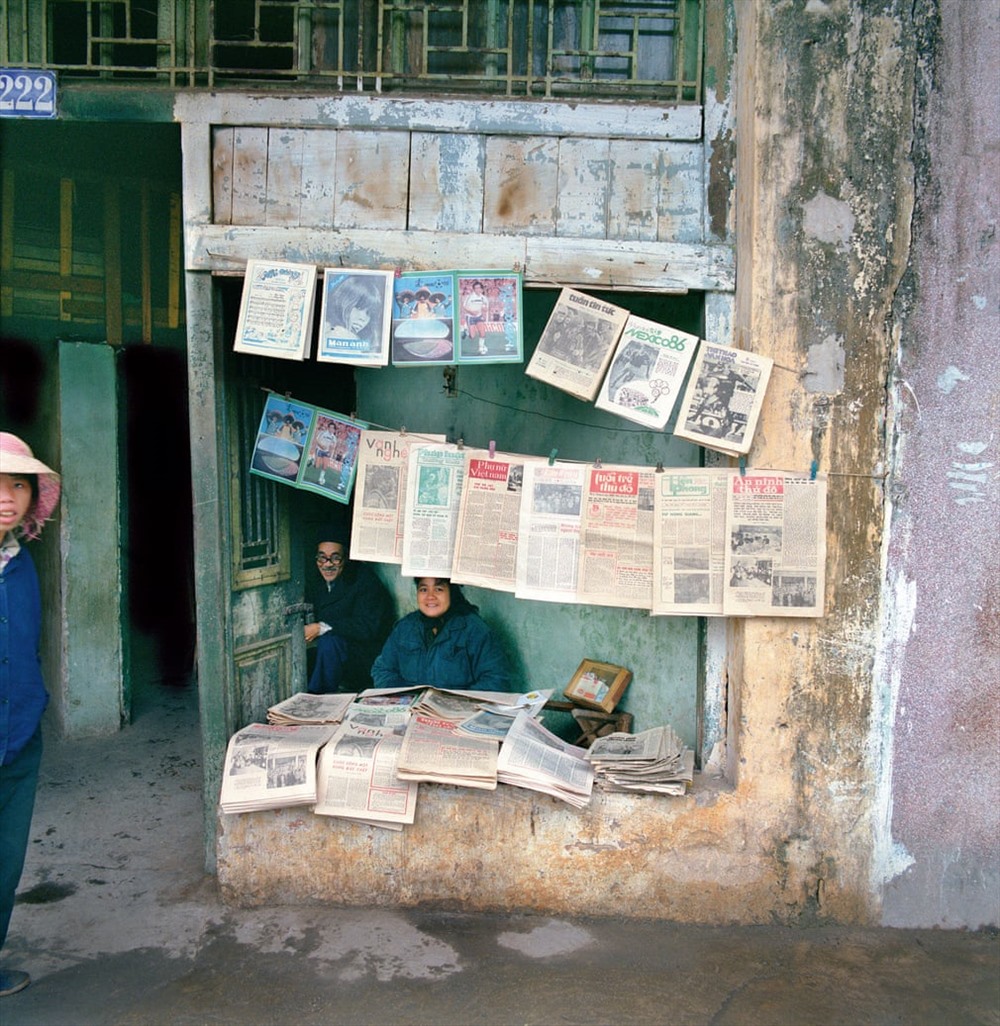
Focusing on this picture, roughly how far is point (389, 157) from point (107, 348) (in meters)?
2.75

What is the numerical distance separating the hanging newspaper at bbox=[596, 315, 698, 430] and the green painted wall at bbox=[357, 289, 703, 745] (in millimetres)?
544

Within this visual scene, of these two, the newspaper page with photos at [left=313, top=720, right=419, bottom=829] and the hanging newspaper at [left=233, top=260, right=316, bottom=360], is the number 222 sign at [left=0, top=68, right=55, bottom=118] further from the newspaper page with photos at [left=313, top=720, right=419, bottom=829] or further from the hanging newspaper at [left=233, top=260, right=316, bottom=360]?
the newspaper page with photos at [left=313, top=720, right=419, bottom=829]

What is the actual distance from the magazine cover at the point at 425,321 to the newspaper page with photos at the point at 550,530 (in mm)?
574

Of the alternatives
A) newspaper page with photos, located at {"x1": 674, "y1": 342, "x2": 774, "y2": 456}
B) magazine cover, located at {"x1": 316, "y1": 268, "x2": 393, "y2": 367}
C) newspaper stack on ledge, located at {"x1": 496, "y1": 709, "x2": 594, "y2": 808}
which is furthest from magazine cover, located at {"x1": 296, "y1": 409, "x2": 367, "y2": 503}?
newspaper page with photos, located at {"x1": 674, "y1": 342, "x2": 774, "y2": 456}

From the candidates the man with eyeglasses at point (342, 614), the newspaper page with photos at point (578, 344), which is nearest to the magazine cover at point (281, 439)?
the newspaper page with photos at point (578, 344)

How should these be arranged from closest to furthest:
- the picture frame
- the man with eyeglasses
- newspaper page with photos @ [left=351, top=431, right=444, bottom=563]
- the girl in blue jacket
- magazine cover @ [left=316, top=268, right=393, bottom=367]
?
1. the girl in blue jacket
2. magazine cover @ [left=316, top=268, right=393, bottom=367]
3. newspaper page with photos @ [left=351, top=431, right=444, bottom=563]
4. the picture frame
5. the man with eyeglasses

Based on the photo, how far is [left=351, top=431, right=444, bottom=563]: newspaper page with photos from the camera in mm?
3689

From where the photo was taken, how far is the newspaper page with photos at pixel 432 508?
11.9ft

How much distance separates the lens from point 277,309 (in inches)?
132

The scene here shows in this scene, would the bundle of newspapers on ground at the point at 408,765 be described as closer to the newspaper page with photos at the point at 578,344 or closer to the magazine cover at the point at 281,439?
the magazine cover at the point at 281,439

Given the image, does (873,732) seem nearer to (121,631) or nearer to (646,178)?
(646,178)

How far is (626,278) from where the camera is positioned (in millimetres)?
3381

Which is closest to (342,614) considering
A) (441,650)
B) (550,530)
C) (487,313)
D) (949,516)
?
(441,650)

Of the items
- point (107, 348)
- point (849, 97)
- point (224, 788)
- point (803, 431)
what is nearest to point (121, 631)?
point (107, 348)
